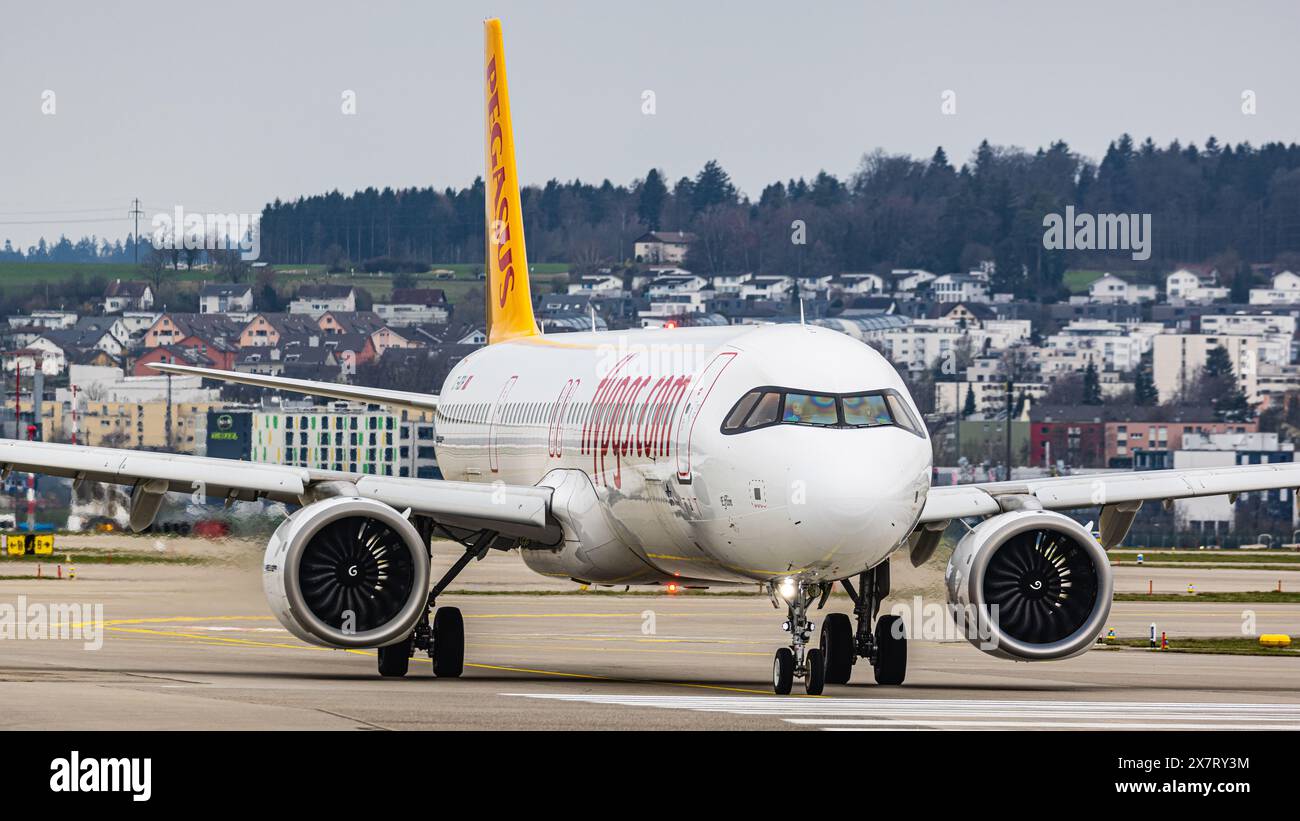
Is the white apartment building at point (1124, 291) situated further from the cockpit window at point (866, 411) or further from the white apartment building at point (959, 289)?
the cockpit window at point (866, 411)

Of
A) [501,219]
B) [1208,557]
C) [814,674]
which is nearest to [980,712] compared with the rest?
[814,674]

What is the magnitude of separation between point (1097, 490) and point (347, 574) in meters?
9.04

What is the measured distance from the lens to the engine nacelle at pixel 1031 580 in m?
24.7

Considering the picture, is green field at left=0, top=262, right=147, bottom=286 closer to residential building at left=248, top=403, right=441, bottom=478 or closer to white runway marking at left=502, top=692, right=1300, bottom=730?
residential building at left=248, top=403, right=441, bottom=478

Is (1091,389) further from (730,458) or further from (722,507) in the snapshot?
(730,458)

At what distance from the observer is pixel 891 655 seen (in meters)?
26.1

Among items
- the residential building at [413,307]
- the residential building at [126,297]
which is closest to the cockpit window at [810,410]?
the residential building at [413,307]

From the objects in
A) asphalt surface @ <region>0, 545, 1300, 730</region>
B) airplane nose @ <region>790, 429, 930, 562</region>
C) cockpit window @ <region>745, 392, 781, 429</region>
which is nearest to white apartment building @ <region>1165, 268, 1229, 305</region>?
asphalt surface @ <region>0, 545, 1300, 730</region>

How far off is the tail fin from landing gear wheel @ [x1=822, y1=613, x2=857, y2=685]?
1418cm

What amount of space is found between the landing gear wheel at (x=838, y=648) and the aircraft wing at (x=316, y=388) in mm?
11369

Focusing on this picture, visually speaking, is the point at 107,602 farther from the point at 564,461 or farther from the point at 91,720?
the point at 91,720

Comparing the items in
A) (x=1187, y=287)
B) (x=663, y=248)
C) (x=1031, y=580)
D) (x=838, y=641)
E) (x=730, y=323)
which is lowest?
(x=838, y=641)

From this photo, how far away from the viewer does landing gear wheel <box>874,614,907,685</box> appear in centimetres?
2611
